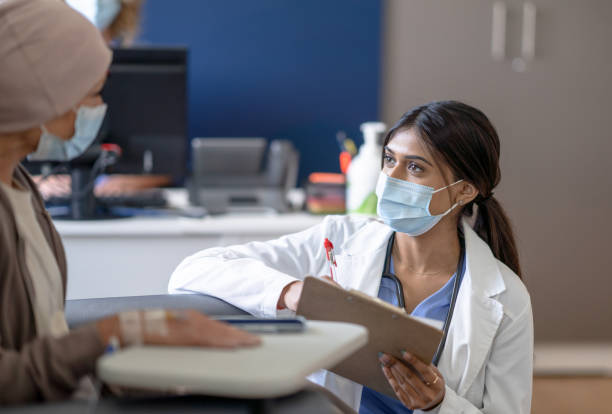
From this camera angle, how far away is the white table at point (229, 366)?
2.25ft

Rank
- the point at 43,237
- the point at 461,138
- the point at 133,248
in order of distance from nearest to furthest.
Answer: the point at 43,237 < the point at 461,138 < the point at 133,248

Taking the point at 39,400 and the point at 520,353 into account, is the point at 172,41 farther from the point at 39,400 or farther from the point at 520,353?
the point at 39,400

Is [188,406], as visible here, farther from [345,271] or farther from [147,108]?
[147,108]

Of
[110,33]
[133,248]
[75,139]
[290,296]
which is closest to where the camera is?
[75,139]

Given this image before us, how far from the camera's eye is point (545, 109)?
3051 millimetres

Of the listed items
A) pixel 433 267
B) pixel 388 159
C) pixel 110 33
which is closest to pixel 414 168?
pixel 388 159

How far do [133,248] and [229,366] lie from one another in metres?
1.40

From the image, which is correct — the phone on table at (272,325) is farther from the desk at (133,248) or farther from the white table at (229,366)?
the desk at (133,248)

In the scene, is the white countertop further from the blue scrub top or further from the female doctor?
the blue scrub top

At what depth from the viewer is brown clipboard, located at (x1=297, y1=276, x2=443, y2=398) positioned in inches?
39.3

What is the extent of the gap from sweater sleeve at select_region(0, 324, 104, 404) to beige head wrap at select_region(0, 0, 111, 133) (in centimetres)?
28

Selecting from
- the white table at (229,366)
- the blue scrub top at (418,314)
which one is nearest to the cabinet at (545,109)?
the blue scrub top at (418,314)

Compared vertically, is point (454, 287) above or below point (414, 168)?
below

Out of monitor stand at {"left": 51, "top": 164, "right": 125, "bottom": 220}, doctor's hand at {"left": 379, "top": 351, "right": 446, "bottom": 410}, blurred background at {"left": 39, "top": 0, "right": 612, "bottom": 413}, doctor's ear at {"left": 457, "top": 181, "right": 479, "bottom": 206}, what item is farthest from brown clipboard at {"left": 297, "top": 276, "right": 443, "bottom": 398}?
blurred background at {"left": 39, "top": 0, "right": 612, "bottom": 413}
